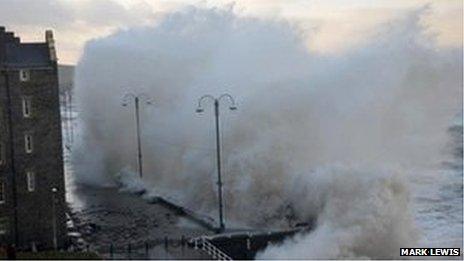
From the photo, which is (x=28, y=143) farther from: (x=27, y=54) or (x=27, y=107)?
(x=27, y=54)

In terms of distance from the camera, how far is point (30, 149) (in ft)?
117

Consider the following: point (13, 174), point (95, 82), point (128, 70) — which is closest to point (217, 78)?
point (128, 70)

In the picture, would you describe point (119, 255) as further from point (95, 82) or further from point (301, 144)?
point (95, 82)

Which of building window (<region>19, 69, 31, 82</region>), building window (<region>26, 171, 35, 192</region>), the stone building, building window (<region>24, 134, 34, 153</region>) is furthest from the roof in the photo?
building window (<region>26, 171, 35, 192</region>)

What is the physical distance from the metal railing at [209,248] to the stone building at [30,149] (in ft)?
22.6

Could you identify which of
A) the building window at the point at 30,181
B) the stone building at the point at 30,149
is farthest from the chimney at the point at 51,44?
the building window at the point at 30,181

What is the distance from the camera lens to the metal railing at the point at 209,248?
3152cm

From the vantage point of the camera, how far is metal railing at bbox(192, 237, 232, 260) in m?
31.5

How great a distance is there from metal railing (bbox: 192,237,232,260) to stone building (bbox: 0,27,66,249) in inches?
271

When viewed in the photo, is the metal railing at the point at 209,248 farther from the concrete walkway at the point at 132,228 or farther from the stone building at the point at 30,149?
the stone building at the point at 30,149

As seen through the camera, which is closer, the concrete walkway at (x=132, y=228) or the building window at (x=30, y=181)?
the concrete walkway at (x=132, y=228)

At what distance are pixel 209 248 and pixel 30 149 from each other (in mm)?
9880

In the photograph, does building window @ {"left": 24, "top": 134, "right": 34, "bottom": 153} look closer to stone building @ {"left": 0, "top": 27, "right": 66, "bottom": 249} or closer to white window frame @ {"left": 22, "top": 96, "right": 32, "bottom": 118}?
stone building @ {"left": 0, "top": 27, "right": 66, "bottom": 249}

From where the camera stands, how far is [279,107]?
52.8 metres
